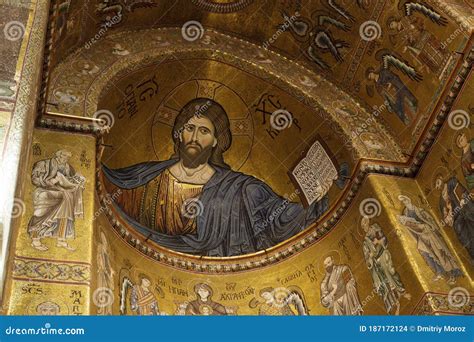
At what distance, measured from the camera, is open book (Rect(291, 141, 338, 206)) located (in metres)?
12.3

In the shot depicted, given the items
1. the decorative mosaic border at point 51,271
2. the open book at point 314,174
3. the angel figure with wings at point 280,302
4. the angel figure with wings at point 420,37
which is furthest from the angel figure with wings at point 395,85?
the decorative mosaic border at point 51,271

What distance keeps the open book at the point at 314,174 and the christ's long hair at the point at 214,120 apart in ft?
4.32

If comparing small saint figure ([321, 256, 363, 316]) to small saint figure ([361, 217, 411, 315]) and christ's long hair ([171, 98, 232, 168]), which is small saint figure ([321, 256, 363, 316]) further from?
christ's long hair ([171, 98, 232, 168])

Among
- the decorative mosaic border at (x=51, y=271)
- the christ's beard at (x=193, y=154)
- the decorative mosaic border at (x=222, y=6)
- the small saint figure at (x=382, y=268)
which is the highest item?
the decorative mosaic border at (x=222, y=6)

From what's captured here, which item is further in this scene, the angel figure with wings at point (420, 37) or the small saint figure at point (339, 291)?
the angel figure with wings at point (420, 37)

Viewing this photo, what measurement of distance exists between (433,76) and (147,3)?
4959 millimetres

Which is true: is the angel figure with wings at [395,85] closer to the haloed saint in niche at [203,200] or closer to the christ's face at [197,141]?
the haloed saint in niche at [203,200]

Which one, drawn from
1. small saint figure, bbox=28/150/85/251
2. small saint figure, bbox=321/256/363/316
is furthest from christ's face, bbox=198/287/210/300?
small saint figure, bbox=28/150/85/251

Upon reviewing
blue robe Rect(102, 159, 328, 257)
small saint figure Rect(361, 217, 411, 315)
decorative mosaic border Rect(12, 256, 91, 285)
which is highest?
blue robe Rect(102, 159, 328, 257)

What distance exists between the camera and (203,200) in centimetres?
1263

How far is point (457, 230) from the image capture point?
1095 cm

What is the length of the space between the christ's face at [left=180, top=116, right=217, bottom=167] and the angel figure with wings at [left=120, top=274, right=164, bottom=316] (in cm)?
270

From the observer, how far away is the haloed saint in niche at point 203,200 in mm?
12039

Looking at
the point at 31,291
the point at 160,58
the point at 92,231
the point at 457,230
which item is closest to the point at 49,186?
the point at 92,231
